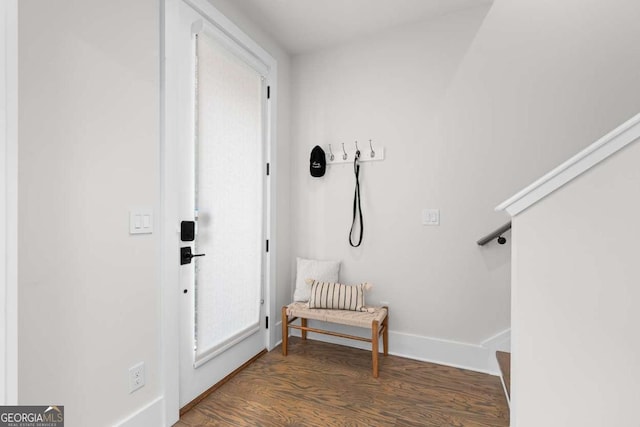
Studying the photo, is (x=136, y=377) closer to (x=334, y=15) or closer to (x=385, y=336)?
(x=385, y=336)

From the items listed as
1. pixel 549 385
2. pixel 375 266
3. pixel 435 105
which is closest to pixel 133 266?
pixel 375 266

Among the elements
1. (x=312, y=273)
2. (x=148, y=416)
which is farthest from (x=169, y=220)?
(x=312, y=273)

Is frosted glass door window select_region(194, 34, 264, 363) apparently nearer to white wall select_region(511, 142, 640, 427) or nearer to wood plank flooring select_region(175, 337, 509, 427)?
wood plank flooring select_region(175, 337, 509, 427)

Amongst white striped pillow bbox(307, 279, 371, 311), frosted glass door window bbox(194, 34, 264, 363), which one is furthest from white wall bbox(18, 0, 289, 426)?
white striped pillow bbox(307, 279, 371, 311)

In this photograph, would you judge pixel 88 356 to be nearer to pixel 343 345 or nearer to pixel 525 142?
pixel 343 345

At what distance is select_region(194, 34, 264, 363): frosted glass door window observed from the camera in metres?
1.89

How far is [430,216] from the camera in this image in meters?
2.35

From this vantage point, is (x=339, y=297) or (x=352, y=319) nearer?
(x=352, y=319)

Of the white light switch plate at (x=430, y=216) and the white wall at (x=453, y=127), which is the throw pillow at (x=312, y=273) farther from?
the white light switch plate at (x=430, y=216)

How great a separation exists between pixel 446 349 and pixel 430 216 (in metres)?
1.06

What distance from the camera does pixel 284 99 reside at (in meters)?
2.75

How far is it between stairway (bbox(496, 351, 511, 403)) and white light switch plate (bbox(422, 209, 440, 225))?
1007mm

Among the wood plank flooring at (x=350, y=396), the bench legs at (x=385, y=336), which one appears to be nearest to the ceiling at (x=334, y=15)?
the bench legs at (x=385, y=336)
